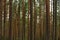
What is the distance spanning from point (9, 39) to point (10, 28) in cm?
12

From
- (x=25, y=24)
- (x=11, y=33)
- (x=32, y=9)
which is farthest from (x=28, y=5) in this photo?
(x=11, y=33)

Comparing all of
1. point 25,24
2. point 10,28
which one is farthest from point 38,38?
point 10,28

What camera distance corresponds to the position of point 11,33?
196 centimetres

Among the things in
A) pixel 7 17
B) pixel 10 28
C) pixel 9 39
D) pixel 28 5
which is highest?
pixel 28 5

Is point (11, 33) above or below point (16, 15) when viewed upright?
below

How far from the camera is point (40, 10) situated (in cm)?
201

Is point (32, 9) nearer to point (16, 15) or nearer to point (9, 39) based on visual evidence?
point (16, 15)

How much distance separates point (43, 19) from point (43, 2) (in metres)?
0.20

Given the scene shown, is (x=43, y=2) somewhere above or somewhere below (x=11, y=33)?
above

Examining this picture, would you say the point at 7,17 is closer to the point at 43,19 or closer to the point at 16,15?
the point at 16,15

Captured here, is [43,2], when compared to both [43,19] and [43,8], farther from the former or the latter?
[43,19]

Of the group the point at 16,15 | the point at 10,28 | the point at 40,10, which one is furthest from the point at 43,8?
the point at 10,28

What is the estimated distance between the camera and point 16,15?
198 centimetres

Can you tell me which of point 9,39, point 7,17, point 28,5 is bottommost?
point 9,39
